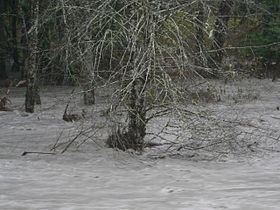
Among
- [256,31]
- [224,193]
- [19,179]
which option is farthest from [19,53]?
[224,193]

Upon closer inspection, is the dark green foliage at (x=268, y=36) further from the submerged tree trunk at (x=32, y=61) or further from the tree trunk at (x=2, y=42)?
the submerged tree trunk at (x=32, y=61)

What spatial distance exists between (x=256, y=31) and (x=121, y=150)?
15607mm

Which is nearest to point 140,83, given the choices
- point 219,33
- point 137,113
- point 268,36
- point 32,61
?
point 137,113

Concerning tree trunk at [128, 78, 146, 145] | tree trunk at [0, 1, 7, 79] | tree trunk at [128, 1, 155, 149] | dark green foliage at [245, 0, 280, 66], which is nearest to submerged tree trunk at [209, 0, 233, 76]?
tree trunk at [128, 1, 155, 149]

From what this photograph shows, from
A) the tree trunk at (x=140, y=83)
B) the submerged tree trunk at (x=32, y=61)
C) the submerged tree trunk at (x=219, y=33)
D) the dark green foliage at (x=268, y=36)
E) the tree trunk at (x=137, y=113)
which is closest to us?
the tree trunk at (x=140, y=83)

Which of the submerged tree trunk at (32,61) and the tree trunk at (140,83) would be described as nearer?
the tree trunk at (140,83)

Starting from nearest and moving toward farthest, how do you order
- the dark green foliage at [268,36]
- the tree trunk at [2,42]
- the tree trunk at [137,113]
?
1. the tree trunk at [137,113]
2. the tree trunk at [2,42]
3. the dark green foliage at [268,36]

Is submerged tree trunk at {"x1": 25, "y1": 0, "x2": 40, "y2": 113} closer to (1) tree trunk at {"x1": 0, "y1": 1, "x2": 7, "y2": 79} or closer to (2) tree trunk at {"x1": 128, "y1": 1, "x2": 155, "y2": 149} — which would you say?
(2) tree trunk at {"x1": 128, "y1": 1, "x2": 155, "y2": 149}

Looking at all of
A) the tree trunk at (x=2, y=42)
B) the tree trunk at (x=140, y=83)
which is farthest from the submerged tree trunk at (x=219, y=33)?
the tree trunk at (x=2, y=42)

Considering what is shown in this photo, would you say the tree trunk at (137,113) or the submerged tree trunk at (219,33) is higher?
the submerged tree trunk at (219,33)

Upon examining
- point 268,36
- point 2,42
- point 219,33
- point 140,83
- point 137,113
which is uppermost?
point 268,36

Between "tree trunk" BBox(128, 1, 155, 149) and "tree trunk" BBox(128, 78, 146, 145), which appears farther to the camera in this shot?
"tree trunk" BBox(128, 78, 146, 145)

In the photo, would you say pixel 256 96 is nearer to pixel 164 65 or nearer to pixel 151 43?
pixel 164 65

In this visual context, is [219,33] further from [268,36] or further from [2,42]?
[268,36]
